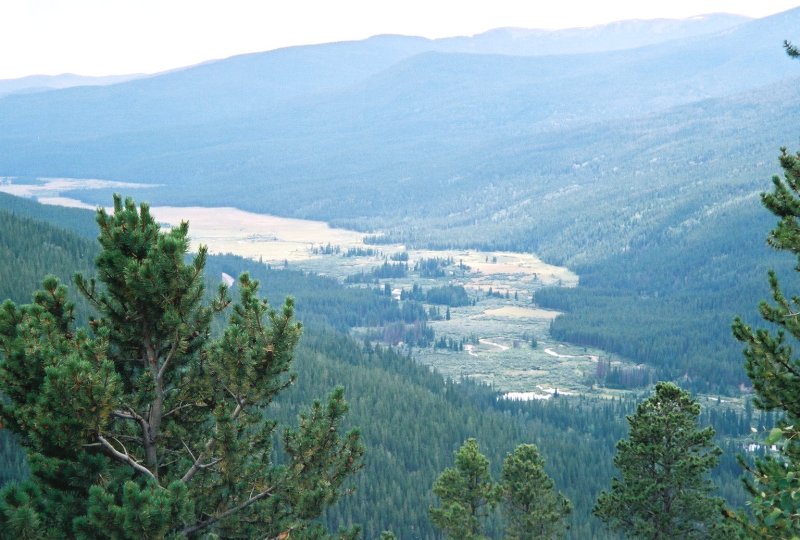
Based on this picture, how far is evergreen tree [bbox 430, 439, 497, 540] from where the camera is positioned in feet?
137

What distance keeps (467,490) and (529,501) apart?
2.85m

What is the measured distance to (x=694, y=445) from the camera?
3678 cm

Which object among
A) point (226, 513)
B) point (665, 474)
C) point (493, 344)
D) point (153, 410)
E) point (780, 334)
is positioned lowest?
point (493, 344)

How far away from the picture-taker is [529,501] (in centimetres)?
4250

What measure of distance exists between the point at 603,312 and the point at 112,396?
179 m

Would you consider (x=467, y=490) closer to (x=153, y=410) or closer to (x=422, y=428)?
(x=153, y=410)

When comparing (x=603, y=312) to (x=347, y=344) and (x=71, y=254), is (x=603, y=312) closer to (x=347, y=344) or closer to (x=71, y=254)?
(x=347, y=344)

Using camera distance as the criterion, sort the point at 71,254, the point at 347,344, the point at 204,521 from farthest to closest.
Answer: the point at 71,254
the point at 347,344
the point at 204,521

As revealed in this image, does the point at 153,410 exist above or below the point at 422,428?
above

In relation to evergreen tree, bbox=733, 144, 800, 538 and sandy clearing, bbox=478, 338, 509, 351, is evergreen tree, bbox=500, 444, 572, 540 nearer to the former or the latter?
evergreen tree, bbox=733, 144, 800, 538

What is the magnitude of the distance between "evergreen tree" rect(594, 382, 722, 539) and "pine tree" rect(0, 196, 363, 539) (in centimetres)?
1642

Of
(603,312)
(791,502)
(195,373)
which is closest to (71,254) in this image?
(603,312)

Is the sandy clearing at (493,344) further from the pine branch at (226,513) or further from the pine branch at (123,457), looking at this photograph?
the pine branch at (123,457)

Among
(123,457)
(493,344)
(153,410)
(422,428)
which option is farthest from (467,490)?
(493,344)
